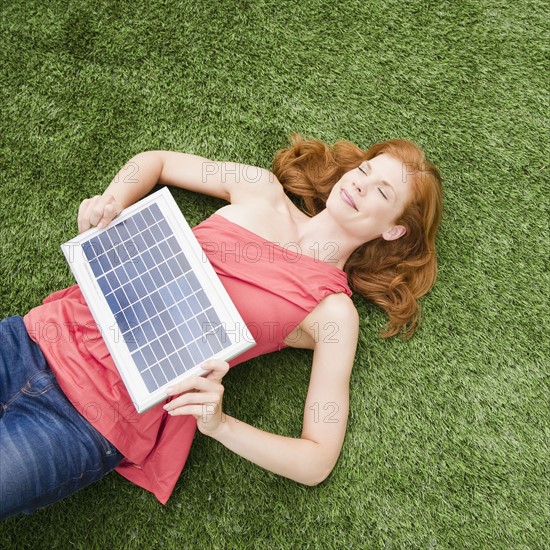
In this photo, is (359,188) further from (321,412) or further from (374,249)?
(321,412)

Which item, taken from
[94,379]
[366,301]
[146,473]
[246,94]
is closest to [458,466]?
[366,301]

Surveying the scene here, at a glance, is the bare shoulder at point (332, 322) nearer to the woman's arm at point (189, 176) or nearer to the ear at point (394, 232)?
the ear at point (394, 232)

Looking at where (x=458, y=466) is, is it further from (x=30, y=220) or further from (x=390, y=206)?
(x=30, y=220)

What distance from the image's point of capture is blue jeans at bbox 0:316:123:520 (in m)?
1.88

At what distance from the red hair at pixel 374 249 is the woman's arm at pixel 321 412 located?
368 mm

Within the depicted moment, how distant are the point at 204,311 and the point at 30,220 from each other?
4.44ft

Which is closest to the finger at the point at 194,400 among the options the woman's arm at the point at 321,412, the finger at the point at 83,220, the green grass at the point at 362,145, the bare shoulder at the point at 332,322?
the woman's arm at the point at 321,412

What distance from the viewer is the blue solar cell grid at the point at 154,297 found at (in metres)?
1.87

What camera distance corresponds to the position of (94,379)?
2084 mm

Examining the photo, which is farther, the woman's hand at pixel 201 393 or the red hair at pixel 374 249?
the red hair at pixel 374 249

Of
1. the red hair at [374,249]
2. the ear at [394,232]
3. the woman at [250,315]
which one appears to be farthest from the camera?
the red hair at [374,249]

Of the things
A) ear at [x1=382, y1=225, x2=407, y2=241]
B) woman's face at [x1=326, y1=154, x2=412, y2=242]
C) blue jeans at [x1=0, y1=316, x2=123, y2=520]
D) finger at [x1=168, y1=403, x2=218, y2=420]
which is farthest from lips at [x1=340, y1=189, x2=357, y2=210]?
blue jeans at [x1=0, y1=316, x2=123, y2=520]

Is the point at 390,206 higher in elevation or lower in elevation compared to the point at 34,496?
higher

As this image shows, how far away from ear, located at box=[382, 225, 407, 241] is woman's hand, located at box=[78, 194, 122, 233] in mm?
1268
